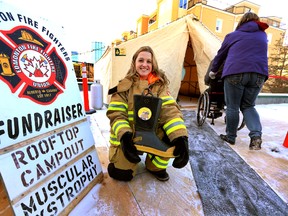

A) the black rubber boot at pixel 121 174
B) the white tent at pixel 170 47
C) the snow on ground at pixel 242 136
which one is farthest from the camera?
the white tent at pixel 170 47

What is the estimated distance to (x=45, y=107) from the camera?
2.86 ft

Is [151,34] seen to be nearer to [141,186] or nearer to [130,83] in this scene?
[130,83]

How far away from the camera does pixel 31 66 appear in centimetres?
83

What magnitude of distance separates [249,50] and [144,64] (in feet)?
3.93

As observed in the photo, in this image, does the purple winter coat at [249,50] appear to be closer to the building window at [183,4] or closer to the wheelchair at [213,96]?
the wheelchair at [213,96]

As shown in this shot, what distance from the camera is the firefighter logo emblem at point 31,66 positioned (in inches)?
29.1

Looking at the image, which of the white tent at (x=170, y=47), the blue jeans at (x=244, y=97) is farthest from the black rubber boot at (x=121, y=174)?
the white tent at (x=170, y=47)

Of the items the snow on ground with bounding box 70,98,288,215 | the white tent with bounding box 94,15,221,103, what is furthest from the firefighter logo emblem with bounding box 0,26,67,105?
the white tent with bounding box 94,15,221,103

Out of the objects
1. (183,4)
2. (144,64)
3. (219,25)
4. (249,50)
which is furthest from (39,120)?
(219,25)

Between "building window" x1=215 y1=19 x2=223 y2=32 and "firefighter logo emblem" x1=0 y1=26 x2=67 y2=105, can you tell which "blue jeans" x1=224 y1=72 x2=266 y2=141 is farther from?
"building window" x1=215 y1=19 x2=223 y2=32

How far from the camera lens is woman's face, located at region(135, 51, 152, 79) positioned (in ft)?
4.07

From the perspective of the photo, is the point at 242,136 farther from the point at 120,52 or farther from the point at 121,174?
the point at 120,52

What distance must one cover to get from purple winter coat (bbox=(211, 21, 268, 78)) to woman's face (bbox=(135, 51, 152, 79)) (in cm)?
102

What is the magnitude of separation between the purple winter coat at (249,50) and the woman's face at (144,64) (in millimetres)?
1021
